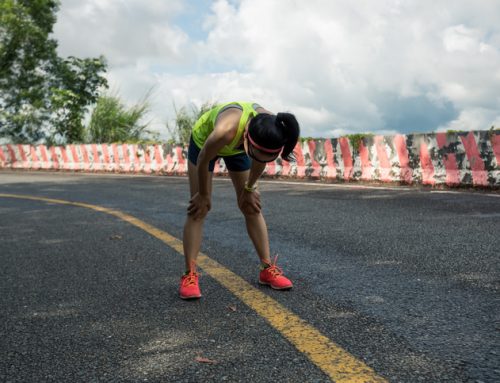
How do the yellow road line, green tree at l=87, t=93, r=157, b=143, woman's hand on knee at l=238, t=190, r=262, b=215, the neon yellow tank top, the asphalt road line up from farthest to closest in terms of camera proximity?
1. green tree at l=87, t=93, r=157, b=143
2. woman's hand on knee at l=238, t=190, r=262, b=215
3. the neon yellow tank top
4. the asphalt road
5. the yellow road line

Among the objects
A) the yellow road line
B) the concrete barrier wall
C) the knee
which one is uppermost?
the concrete barrier wall

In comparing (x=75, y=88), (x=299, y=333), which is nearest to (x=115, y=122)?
(x=75, y=88)

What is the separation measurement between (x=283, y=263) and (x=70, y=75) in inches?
1372

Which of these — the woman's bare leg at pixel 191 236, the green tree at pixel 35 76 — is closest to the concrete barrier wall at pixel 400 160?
the woman's bare leg at pixel 191 236

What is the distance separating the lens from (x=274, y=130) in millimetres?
3084

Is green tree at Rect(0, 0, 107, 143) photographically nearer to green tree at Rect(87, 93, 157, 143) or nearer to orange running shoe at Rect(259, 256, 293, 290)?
green tree at Rect(87, 93, 157, 143)

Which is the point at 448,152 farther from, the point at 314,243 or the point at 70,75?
the point at 70,75

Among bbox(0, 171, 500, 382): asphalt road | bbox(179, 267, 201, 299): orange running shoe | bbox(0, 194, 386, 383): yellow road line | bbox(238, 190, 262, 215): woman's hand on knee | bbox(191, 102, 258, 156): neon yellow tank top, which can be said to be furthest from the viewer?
bbox(238, 190, 262, 215): woman's hand on knee

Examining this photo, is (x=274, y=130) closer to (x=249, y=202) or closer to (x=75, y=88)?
(x=249, y=202)

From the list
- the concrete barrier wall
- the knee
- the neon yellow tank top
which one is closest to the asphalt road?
the knee

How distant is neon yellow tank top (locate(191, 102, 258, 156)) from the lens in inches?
131

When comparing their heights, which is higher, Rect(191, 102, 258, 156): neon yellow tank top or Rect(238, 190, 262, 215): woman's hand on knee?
Rect(191, 102, 258, 156): neon yellow tank top

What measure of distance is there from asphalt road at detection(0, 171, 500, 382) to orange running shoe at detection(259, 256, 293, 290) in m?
0.05

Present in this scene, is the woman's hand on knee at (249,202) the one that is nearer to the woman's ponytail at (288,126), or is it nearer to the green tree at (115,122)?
the woman's ponytail at (288,126)
